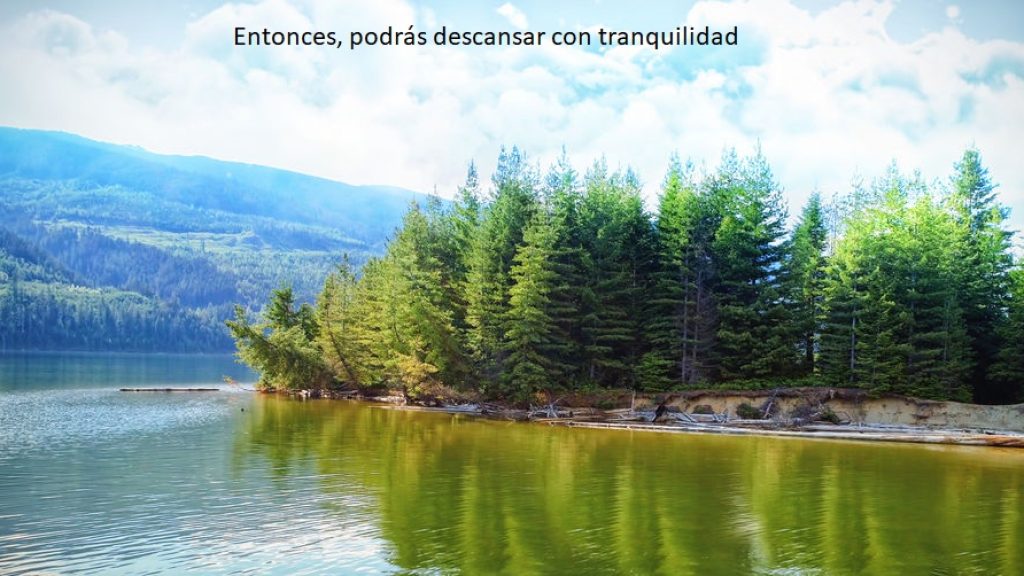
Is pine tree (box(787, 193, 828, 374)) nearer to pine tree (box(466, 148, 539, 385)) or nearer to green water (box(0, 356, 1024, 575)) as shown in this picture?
green water (box(0, 356, 1024, 575))

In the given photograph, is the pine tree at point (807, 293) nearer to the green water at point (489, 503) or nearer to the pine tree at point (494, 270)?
the green water at point (489, 503)

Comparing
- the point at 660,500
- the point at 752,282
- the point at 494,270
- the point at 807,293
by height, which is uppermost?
the point at 494,270

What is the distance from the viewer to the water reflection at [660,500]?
17.7 meters

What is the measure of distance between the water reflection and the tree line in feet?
33.5

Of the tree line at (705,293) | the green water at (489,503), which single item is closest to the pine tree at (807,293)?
the tree line at (705,293)

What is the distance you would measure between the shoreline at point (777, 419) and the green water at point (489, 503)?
2.25 m

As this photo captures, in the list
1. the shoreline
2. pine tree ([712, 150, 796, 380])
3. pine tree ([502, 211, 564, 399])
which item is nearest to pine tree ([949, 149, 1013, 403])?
the shoreline

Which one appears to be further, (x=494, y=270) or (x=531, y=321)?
(x=494, y=270)

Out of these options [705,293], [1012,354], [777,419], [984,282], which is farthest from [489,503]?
[984,282]

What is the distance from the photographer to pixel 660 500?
24.0 metres

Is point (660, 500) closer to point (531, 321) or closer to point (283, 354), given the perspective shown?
point (531, 321)

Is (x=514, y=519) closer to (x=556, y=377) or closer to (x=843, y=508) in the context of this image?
(x=843, y=508)

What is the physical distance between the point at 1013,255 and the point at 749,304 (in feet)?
58.5

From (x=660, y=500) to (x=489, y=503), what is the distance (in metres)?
5.46
